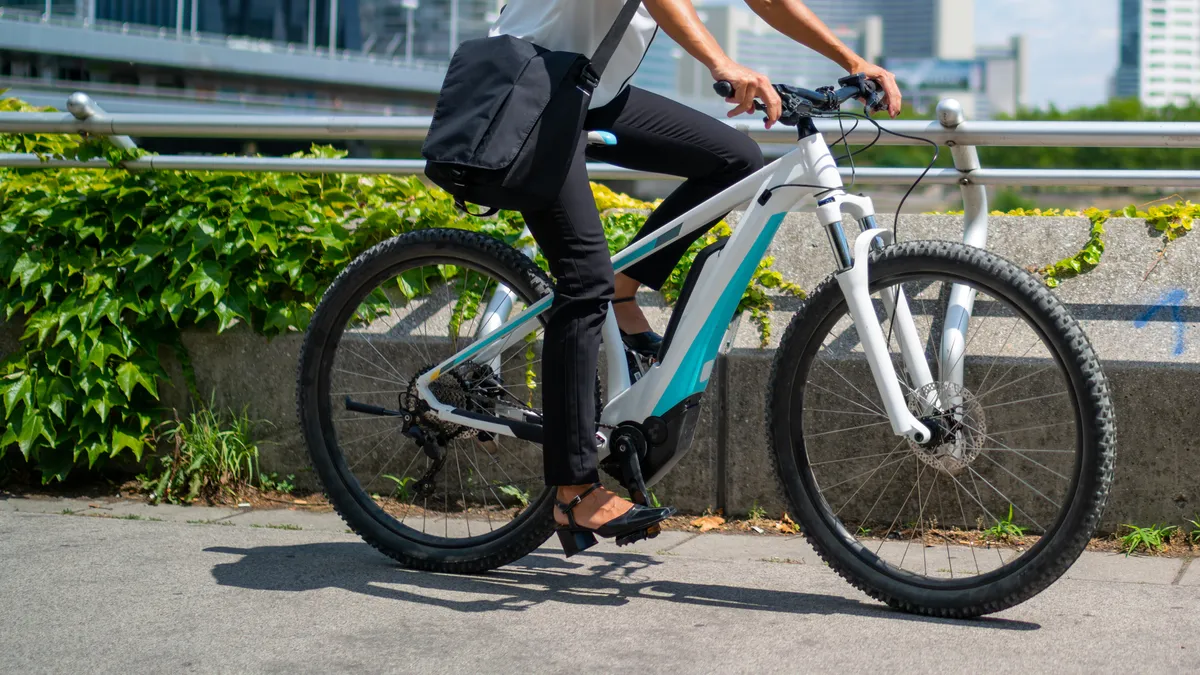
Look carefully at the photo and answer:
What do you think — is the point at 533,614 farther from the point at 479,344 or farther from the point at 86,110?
the point at 86,110

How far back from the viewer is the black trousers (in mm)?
3188

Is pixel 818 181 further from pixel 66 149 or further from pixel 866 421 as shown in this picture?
pixel 66 149

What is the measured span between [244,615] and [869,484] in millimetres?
1831

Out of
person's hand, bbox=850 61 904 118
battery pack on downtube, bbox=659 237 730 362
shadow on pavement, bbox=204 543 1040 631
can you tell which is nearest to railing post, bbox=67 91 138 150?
shadow on pavement, bbox=204 543 1040 631

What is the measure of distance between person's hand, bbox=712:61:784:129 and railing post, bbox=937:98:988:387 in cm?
62

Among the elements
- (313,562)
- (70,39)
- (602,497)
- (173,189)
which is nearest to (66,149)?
(173,189)

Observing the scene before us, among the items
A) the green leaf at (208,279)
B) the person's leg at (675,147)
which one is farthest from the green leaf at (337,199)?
the person's leg at (675,147)

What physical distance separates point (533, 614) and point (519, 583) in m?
0.32

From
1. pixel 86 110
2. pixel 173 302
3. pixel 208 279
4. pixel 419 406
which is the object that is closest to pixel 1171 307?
pixel 419 406

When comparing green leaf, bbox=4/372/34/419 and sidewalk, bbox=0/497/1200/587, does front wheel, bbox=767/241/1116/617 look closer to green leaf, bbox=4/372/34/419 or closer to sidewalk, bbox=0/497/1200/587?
sidewalk, bbox=0/497/1200/587

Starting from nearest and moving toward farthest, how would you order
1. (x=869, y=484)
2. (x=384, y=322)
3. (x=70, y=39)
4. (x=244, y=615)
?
(x=244, y=615), (x=869, y=484), (x=384, y=322), (x=70, y=39)

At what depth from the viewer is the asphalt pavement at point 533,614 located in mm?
2744

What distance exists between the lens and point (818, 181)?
10.3 ft

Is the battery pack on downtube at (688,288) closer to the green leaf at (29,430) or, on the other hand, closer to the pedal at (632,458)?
the pedal at (632,458)
